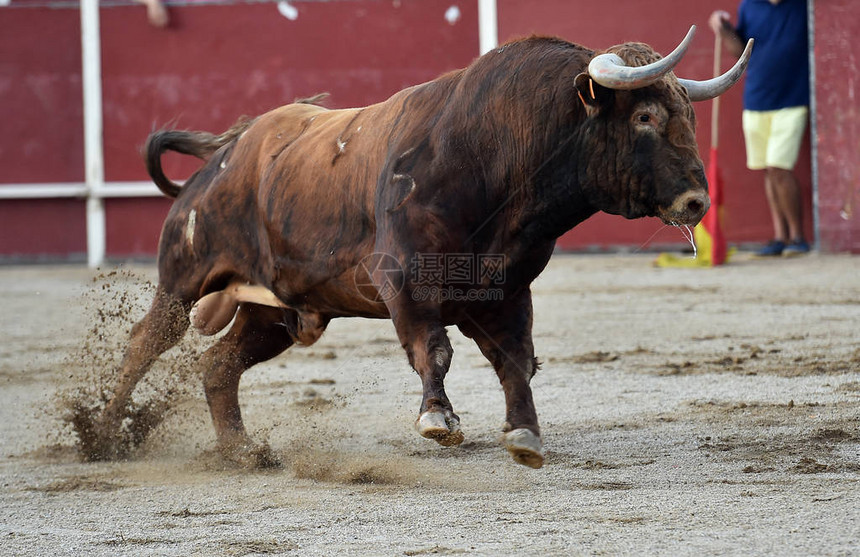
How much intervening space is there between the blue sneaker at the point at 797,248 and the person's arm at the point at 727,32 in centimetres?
137

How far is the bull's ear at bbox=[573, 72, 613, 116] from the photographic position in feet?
9.87

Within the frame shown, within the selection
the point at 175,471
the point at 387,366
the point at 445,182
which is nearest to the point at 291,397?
the point at 387,366

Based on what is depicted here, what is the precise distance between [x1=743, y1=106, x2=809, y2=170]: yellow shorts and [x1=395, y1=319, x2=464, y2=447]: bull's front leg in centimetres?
613

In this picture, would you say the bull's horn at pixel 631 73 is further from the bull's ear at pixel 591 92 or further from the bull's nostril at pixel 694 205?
the bull's nostril at pixel 694 205

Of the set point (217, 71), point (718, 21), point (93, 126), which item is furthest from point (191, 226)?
point (93, 126)

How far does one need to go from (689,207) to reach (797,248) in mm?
6178

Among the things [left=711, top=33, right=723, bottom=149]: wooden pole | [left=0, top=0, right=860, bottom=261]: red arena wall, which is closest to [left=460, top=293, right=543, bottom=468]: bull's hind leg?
[left=711, top=33, right=723, bottom=149]: wooden pole

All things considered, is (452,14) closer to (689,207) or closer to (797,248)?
(797,248)

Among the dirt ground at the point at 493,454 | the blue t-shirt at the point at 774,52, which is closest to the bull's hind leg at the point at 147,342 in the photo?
the dirt ground at the point at 493,454

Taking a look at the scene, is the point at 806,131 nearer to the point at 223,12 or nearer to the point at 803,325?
the point at 803,325

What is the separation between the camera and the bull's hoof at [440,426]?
113 inches

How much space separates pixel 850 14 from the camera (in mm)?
8672

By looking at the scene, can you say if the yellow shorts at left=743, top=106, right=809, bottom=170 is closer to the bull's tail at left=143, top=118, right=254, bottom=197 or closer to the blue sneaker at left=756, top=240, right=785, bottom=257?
the blue sneaker at left=756, top=240, right=785, bottom=257

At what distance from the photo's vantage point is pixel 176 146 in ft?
14.9
